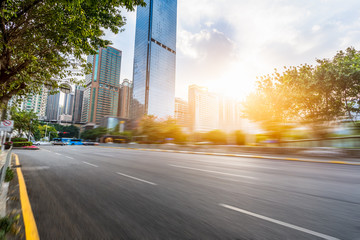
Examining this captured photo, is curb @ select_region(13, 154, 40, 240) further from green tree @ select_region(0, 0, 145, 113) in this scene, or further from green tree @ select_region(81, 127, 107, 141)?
green tree @ select_region(81, 127, 107, 141)

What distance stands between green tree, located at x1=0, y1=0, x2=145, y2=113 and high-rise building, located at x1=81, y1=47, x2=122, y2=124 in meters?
160

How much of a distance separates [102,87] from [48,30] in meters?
176

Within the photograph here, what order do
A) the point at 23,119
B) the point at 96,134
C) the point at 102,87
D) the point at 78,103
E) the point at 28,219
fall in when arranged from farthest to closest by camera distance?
1. the point at 78,103
2. the point at 102,87
3. the point at 96,134
4. the point at 23,119
5. the point at 28,219

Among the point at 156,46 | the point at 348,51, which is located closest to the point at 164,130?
the point at 348,51

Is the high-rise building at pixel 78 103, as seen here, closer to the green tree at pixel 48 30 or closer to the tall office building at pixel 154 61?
the tall office building at pixel 154 61

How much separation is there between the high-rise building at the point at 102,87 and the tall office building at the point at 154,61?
38.7 m

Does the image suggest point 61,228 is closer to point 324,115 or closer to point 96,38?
point 96,38

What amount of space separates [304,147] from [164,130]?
1786 centimetres

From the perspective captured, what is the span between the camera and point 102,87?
6624 inches

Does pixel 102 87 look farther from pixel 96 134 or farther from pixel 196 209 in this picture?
pixel 196 209

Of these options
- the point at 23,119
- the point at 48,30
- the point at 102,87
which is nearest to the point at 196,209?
the point at 48,30

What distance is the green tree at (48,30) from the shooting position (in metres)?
6.34

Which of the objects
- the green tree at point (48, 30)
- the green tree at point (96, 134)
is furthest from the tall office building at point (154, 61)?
the green tree at point (48, 30)

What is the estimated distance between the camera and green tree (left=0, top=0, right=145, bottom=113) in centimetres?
634
